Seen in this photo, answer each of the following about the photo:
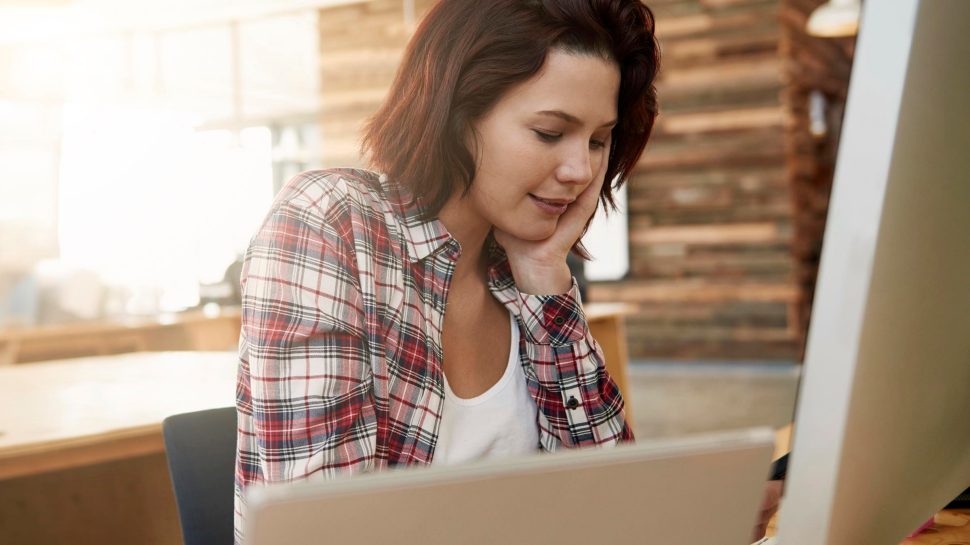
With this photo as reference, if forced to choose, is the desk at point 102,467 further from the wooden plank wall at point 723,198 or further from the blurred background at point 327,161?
the wooden plank wall at point 723,198

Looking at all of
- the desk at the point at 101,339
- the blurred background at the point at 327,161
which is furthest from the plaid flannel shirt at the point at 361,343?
the blurred background at the point at 327,161

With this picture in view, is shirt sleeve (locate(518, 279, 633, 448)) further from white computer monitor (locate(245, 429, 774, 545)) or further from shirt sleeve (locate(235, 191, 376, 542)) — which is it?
white computer monitor (locate(245, 429, 774, 545))

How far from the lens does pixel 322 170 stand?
1.12 metres

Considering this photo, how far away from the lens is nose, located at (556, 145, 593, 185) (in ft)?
3.90

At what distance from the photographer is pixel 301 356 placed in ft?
3.15

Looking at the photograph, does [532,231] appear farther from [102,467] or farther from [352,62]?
[352,62]

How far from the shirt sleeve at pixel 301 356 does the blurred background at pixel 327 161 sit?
3708mm

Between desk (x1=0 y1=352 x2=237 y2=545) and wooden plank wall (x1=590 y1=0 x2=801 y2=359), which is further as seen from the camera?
wooden plank wall (x1=590 y1=0 x2=801 y2=359)

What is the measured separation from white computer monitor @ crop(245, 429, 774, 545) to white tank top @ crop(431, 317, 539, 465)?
26.6 inches

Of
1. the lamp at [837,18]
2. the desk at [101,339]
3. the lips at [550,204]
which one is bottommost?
the desk at [101,339]

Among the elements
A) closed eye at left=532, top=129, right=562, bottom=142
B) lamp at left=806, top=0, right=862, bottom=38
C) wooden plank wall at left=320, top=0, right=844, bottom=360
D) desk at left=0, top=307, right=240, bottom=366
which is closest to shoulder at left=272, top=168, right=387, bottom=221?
closed eye at left=532, top=129, right=562, bottom=142

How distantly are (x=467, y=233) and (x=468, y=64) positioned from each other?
0.24 metres

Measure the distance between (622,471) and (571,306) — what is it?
827mm

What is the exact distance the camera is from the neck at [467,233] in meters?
1.26
